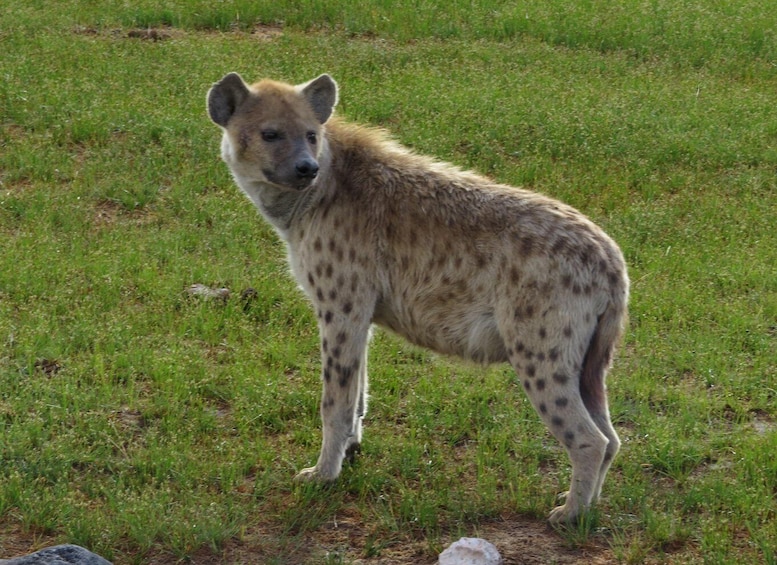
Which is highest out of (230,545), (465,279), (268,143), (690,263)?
(268,143)

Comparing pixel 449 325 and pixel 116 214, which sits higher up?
pixel 449 325

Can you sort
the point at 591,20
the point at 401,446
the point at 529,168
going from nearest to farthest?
the point at 401,446, the point at 529,168, the point at 591,20

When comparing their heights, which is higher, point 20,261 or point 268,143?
point 268,143

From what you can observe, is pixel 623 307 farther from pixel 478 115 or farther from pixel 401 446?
pixel 478 115

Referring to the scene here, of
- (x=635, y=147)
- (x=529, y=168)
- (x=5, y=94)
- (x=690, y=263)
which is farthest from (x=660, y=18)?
(x=5, y=94)

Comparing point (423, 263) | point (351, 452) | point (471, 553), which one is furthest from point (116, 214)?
point (471, 553)

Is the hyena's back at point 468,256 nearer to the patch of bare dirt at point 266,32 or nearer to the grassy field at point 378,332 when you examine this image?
the grassy field at point 378,332

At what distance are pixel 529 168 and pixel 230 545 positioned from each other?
13.2 feet

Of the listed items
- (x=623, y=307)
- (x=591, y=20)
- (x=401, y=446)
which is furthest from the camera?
(x=591, y=20)

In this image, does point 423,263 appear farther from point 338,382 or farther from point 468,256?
point 338,382

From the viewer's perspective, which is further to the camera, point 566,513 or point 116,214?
point 116,214

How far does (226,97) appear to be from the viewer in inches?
183

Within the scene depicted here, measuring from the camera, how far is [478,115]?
8.37 meters

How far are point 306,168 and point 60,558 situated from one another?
1674 millimetres
